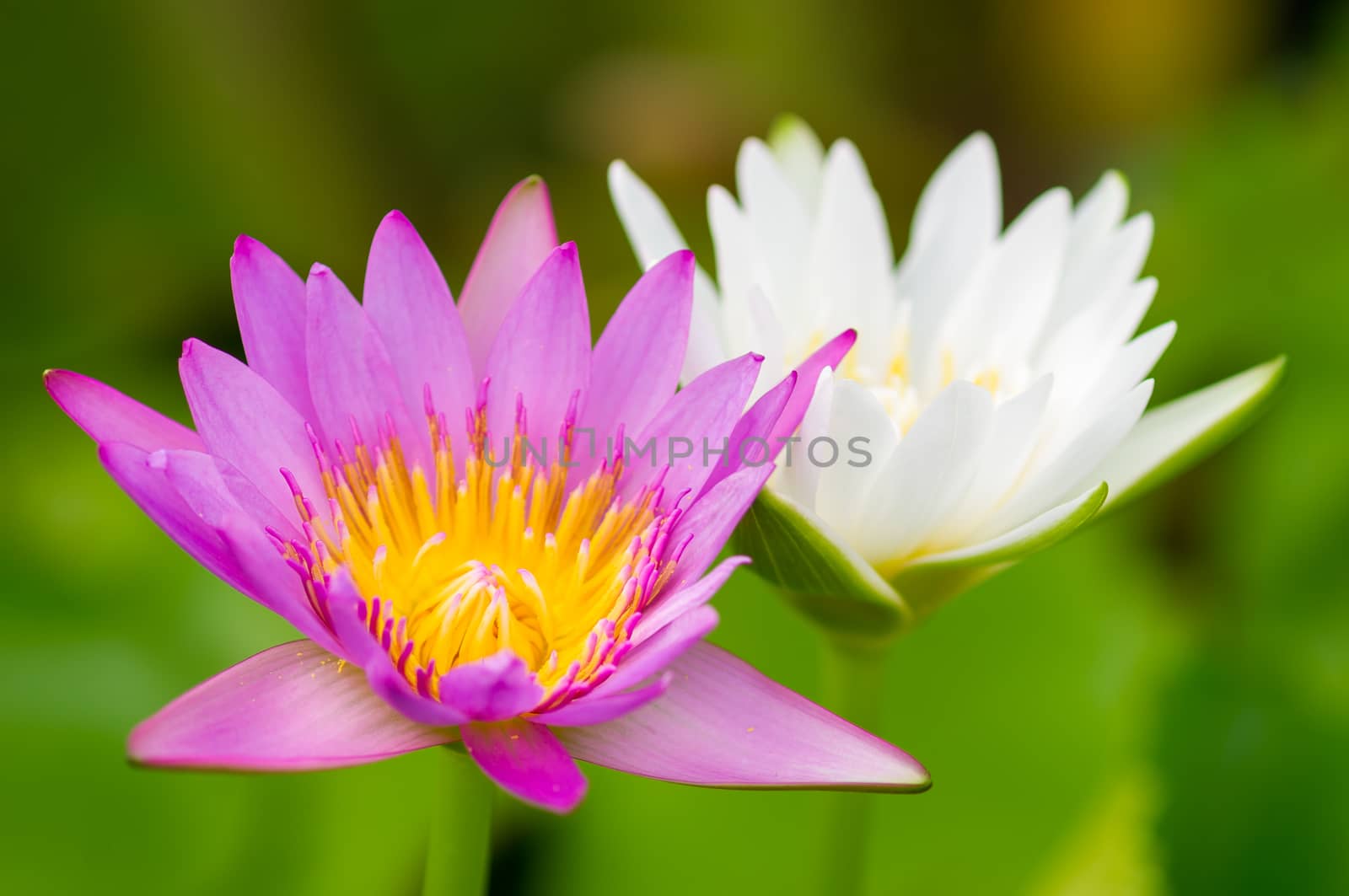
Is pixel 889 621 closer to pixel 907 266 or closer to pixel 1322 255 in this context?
pixel 907 266

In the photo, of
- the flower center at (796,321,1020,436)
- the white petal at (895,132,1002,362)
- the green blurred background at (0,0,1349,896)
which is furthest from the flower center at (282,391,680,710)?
the green blurred background at (0,0,1349,896)

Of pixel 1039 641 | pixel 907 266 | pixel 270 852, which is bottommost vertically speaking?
pixel 270 852

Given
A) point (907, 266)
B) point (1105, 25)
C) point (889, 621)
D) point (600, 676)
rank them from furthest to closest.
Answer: point (1105, 25)
point (907, 266)
point (889, 621)
point (600, 676)

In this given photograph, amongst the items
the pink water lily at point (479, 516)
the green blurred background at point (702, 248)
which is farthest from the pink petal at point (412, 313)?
the green blurred background at point (702, 248)

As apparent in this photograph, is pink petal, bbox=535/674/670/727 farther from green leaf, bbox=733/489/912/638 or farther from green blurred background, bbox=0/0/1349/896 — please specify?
green blurred background, bbox=0/0/1349/896

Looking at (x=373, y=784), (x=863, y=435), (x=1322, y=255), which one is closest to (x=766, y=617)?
(x=373, y=784)

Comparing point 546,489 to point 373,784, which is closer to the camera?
point 546,489

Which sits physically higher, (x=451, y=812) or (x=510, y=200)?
(x=510, y=200)
